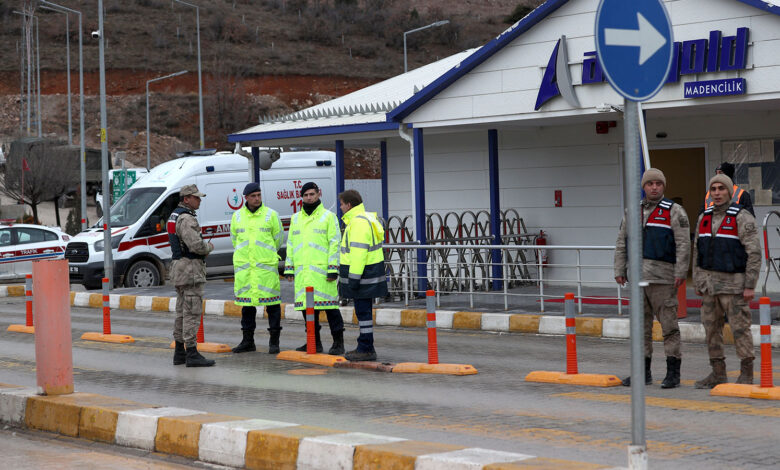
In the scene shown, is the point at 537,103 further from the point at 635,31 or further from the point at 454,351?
the point at 635,31

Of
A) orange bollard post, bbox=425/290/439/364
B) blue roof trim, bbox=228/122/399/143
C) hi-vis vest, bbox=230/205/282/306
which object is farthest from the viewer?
blue roof trim, bbox=228/122/399/143

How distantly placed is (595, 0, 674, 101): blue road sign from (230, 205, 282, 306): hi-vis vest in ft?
25.1

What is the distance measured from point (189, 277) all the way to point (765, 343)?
6.14m

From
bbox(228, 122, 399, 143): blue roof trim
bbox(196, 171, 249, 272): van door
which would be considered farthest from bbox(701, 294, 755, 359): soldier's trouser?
bbox(196, 171, 249, 272): van door

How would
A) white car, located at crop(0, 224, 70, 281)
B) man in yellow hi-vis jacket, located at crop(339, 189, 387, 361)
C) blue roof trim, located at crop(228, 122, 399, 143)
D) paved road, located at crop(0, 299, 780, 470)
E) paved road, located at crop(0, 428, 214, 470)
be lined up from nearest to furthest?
paved road, located at crop(0, 299, 780, 470) < paved road, located at crop(0, 428, 214, 470) < man in yellow hi-vis jacket, located at crop(339, 189, 387, 361) < blue roof trim, located at crop(228, 122, 399, 143) < white car, located at crop(0, 224, 70, 281)

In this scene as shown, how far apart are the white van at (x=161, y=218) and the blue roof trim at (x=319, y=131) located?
2.71 metres

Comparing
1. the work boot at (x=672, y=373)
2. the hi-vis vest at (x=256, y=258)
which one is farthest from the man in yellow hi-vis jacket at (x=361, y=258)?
the work boot at (x=672, y=373)

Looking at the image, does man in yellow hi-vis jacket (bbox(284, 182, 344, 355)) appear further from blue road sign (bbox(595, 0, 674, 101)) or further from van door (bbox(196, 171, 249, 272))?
van door (bbox(196, 171, 249, 272))

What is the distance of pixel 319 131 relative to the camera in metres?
19.8

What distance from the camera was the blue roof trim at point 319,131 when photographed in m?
18.7

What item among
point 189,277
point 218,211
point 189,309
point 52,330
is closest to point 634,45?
→ point 52,330

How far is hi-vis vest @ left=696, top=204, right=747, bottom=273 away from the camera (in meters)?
9.51

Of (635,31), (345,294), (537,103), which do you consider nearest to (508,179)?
(537,103)

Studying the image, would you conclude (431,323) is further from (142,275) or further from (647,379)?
(142,275)
